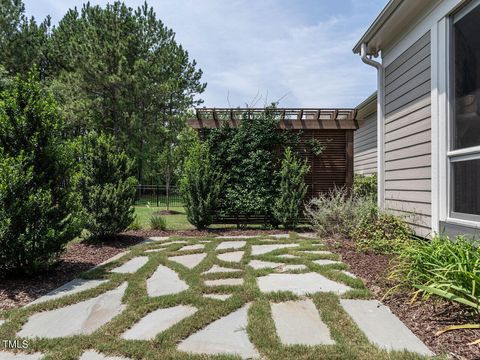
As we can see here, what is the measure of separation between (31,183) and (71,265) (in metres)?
1.19

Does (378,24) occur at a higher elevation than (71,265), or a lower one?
higher

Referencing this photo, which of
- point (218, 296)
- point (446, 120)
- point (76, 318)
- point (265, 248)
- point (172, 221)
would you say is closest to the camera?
point (76, 318)

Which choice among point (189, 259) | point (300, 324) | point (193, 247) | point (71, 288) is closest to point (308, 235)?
point (193, 247)

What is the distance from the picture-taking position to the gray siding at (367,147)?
893cm

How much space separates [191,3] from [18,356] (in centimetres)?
619

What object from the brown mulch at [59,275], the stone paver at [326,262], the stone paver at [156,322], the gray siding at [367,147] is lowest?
the brown mulch at [59,275]

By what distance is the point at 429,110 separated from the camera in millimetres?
3803

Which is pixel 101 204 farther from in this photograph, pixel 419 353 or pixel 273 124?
pixel 419 353

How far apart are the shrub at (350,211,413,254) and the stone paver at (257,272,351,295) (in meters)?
1.18

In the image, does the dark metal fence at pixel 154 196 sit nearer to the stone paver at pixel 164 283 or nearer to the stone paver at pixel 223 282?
the stone paver at pixel 164 283

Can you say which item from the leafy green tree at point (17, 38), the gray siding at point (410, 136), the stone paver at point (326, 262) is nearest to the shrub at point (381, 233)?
the gray siding at point (410, 136)

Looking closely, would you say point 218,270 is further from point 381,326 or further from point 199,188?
point 199,188

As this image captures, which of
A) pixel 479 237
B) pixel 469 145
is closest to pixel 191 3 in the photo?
pixel 469 145

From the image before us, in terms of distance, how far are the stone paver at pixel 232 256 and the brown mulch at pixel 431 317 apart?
62.1 inches
